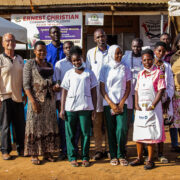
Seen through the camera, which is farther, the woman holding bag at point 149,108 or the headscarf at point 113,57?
the headscarf at point 113,57

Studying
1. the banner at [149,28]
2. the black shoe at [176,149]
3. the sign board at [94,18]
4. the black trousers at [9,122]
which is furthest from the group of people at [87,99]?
the banner at [149,28]

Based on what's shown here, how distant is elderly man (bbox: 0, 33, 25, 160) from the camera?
16.4 ft

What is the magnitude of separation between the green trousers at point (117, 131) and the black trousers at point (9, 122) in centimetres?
157

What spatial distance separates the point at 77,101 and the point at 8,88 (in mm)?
1285

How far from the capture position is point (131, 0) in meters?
8.88

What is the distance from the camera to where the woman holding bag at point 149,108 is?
14.6 ft

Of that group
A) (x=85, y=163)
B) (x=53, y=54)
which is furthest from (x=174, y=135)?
(x=53, y=54)

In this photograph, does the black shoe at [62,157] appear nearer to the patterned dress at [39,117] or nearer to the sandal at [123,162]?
the patterned dress at [39,117]

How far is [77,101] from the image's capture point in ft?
15.0

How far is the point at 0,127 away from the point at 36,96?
0.98m

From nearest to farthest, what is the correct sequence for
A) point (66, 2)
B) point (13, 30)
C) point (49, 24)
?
point (13, 30) < point (66, 2) < point (49, 24)

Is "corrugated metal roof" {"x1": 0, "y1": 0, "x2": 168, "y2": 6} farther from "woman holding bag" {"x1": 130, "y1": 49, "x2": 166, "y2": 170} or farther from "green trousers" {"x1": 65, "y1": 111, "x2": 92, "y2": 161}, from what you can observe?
"green trousers" {"x1": 65, "y1": 111, "x2": 92, "y2": 161}

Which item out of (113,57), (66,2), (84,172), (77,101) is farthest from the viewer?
(66,2)

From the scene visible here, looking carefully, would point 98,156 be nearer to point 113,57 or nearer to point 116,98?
point 116,98
